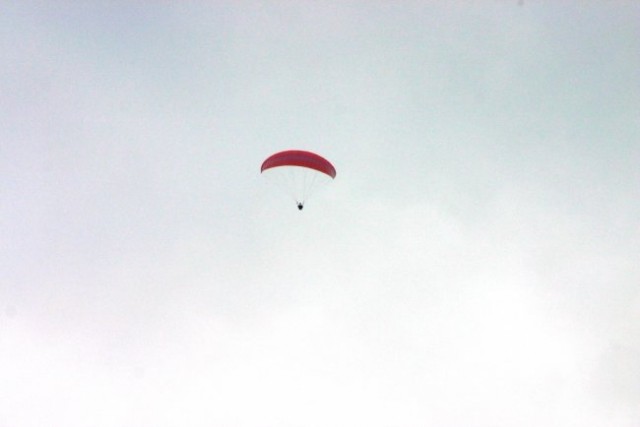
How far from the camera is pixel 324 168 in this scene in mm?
41469

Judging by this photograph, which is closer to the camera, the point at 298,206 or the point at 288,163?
the point at 288,163

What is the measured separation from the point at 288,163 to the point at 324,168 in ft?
11.0

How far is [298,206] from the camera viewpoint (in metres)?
43.3

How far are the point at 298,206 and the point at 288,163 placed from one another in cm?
484

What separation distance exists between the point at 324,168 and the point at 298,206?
4.44 m

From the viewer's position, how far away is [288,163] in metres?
40.1
